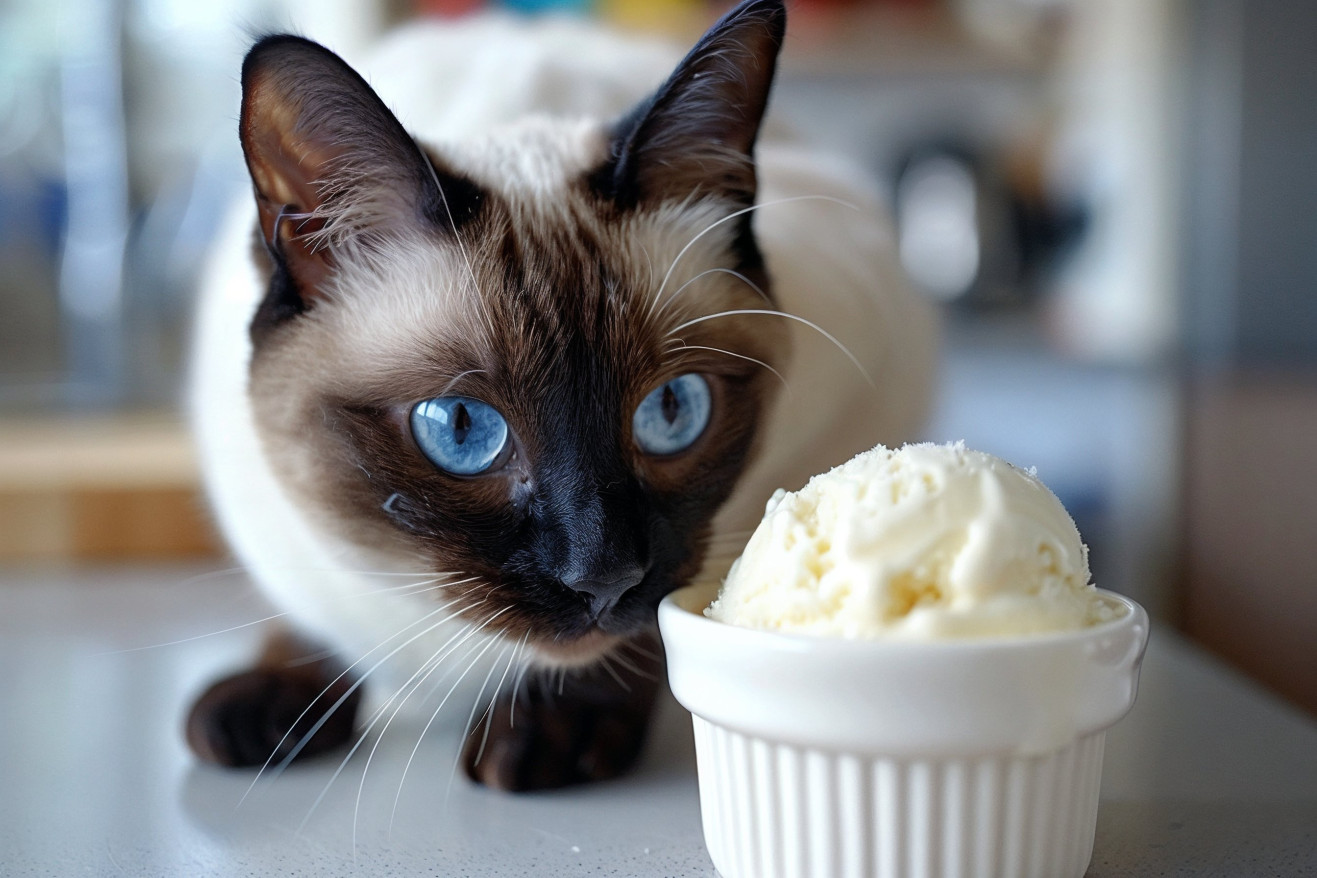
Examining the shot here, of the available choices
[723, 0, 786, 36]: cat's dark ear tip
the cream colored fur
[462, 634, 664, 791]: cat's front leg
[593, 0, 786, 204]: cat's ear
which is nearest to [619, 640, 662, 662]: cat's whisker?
[462, 634, 664, 791]: cat's front leg

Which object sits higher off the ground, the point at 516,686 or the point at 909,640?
the point at 909,640


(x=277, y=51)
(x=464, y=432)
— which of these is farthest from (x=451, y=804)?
(x=277, y=51)

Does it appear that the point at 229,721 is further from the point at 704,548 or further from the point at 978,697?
the point at 978,697

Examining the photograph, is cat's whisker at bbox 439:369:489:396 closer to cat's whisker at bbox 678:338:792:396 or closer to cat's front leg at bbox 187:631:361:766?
cat's whisker at bbox 678:338:792:396

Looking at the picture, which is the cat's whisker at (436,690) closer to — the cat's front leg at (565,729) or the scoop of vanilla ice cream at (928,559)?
the cat's front leg at (565,729)

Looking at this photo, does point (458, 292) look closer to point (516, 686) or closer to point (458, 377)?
point (458, 377)

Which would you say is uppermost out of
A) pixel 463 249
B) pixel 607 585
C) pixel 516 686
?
pixel 463 249

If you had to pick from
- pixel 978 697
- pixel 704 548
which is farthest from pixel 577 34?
pixel 978 697

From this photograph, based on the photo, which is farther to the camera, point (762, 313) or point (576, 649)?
point (762, 313)

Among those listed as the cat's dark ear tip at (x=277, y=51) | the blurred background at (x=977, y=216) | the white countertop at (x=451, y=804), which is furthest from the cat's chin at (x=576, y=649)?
the blurred background at (x=977, y=216)
